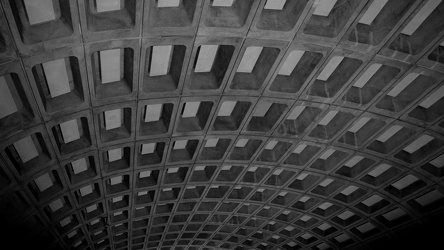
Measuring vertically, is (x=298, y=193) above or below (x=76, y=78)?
above

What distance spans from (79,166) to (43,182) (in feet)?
5.41

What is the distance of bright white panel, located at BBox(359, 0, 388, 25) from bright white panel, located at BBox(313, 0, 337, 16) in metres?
1.10

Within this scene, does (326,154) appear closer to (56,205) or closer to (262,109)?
(262,109)

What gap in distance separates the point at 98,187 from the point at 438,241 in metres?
19.9

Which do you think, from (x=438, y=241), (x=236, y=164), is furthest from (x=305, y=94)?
(x=438, y=241)

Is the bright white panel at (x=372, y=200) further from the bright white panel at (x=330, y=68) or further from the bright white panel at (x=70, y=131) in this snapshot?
the bright white panel at (x=70, y=131)

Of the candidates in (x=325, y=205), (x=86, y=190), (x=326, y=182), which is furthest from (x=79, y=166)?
(x=325, y=205)

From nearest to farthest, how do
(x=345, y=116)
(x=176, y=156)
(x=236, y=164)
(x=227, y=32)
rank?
(x=227, y=32) → (x=345, y=116) → (x=176, y=156) → (x=236, y=164)

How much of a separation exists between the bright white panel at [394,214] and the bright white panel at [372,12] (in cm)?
1467

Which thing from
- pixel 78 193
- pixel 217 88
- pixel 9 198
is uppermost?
pixel 217 88

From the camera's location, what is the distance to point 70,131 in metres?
14.9

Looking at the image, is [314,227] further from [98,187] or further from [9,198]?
[9,198]

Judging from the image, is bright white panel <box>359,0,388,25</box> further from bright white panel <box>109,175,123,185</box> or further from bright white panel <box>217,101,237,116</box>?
bright white panel <box>109,175,123,185</box>

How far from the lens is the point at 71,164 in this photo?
17.2 metres
